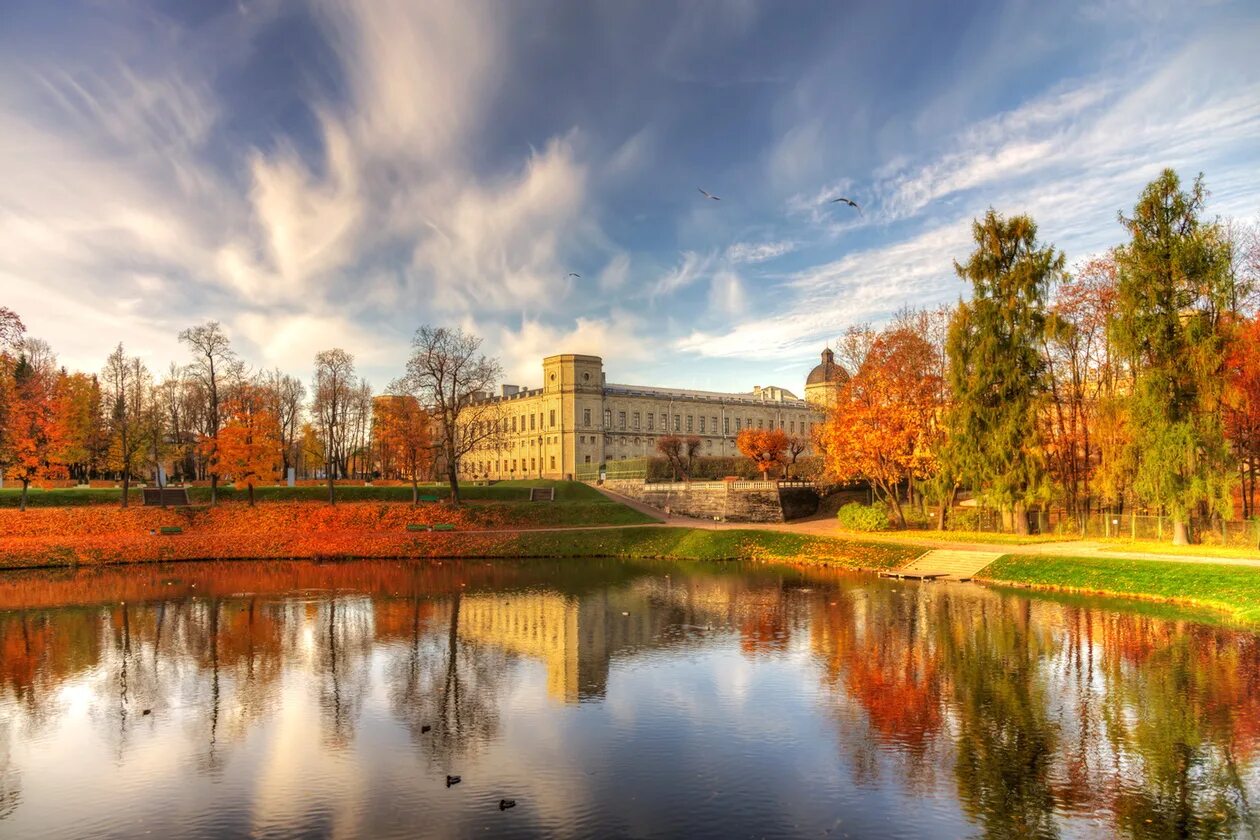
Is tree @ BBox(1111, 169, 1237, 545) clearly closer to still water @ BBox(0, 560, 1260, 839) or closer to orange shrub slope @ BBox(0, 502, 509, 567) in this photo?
still water @ BBox(0, 560, 1260, 839)

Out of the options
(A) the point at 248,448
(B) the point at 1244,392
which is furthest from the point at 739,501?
(A) the point at 248,448

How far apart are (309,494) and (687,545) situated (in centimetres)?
2895

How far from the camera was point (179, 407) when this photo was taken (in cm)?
7256

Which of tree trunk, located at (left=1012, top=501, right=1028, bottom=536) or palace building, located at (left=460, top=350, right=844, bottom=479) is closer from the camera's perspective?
tree trunk, located at (left=1012, top=501, right=1028, bottom=536)

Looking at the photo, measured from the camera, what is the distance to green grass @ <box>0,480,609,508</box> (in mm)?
48938

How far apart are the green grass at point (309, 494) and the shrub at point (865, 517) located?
64.5ft

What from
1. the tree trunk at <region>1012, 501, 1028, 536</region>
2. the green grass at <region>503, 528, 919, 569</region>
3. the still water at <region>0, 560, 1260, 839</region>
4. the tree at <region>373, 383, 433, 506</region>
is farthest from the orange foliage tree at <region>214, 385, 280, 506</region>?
the tree trunk at <region>1012, 501, 1028, 536</region>

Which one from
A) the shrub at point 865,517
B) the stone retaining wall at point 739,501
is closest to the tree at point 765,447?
the stone retaining wall at point 739,501

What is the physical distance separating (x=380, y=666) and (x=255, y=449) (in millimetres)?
36250

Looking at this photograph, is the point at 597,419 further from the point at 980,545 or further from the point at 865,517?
the point at 980,545

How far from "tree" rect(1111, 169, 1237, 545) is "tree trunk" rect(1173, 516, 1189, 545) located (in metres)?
0.04

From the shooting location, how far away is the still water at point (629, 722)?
9.92 meters

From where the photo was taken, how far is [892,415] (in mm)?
41750

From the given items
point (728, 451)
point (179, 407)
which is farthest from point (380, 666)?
point (728, 451)
